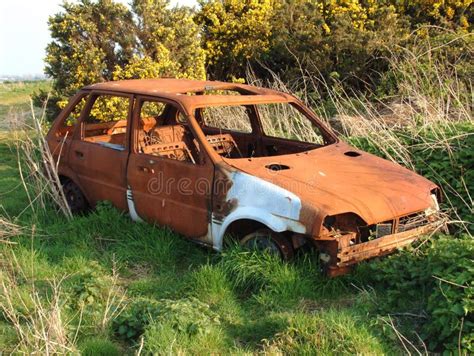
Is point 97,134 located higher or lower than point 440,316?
higher

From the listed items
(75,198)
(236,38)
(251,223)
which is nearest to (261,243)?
(251,223)

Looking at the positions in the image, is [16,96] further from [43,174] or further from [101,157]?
[101,157]

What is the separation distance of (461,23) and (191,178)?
9.15 m

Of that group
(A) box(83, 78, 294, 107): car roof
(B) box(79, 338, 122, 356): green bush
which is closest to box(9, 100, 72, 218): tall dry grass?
(A) box(83, 78, 294, 107): car roof

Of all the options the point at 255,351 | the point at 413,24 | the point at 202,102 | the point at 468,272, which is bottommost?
the point at 255,351

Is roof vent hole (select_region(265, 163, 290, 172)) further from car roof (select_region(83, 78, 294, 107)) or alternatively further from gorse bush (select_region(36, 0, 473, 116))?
gorse bush (select_region(36, 0, 473, 116))

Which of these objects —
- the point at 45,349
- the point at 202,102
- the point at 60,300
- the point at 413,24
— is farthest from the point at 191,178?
the point at 413,24

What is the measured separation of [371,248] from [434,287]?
63cm

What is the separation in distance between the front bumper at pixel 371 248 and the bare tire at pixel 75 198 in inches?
122

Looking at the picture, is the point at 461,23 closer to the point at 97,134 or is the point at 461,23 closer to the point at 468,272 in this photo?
the point at 97,134

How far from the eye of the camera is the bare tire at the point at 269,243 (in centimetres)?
450

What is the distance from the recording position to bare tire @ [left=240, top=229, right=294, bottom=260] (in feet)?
14.8

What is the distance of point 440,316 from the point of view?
3.65m

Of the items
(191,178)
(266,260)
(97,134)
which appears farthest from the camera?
(97,134)
